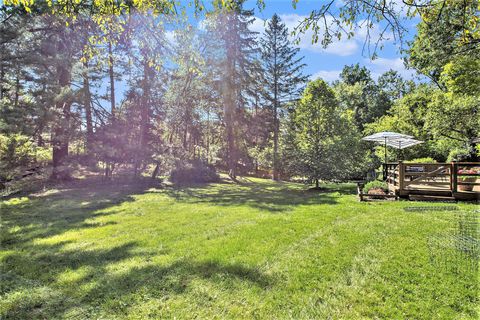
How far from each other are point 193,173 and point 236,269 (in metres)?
13.3

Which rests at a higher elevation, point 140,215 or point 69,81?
point 69,81

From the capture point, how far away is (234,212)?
7145 millimetres

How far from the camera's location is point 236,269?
350 centimetres

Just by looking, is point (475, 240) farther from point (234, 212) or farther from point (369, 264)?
point (234, 212)

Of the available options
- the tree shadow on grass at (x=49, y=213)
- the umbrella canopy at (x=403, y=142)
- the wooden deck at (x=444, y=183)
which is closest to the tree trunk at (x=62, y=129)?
the tree shadow on grass at (x=49, y=213)

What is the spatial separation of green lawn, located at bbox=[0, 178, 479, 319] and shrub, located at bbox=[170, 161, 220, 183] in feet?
31.0

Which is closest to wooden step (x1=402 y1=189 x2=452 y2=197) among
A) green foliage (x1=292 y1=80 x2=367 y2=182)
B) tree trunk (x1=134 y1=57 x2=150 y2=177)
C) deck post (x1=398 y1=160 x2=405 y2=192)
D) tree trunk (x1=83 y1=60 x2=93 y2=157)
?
deck post (x1=398 y1=160 x2=405 y2=192)

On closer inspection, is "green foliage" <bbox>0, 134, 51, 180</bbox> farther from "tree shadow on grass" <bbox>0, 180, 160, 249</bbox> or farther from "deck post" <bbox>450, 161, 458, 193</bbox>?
"deck post" <bbox>450, 161, 458, 193</bbox>

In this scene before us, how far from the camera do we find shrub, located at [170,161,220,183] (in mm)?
15847

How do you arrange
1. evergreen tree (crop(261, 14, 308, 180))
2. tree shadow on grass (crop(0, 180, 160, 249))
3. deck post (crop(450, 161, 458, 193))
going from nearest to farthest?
tree shadow on grass (crop(0, 180, 160, 249))
deck post (crop(450, 161, 458, 193))
evergreen tree (crop(261, 14, 308, 180))

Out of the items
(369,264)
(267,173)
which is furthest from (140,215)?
(267,173)

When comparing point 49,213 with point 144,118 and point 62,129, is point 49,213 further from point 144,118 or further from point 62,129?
point 144,118

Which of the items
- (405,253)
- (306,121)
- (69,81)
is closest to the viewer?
(405,253)

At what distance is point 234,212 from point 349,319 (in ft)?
16.0
